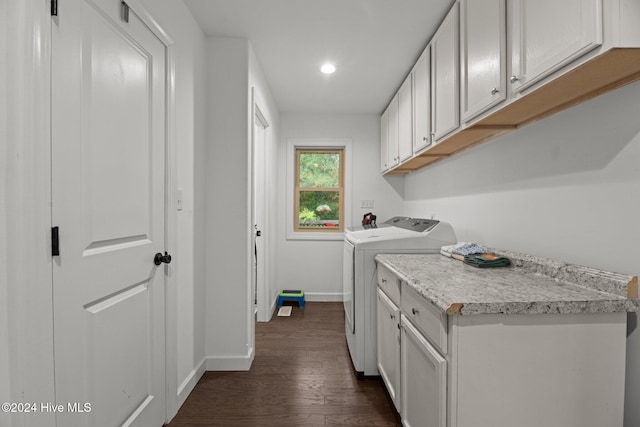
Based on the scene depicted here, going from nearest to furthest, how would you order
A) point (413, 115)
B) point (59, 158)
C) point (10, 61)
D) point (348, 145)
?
point (10, 61)
point (59, 158)
point (413, 115)
point (348, 145)

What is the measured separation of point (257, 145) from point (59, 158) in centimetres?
213

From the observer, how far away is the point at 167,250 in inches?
62.6

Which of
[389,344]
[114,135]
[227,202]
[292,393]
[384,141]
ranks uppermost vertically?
[384,141]

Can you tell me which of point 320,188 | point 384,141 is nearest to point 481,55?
point 384,141

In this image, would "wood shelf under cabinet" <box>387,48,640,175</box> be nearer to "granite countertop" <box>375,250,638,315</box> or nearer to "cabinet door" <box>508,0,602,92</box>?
"cabinet door" <box>508,0,602,92</box>

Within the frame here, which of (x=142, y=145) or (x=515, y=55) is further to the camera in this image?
(x=142, y=145)

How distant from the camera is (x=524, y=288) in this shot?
1112 millimetres

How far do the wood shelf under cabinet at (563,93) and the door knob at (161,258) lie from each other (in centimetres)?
171

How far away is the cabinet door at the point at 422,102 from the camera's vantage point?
80.1 inches

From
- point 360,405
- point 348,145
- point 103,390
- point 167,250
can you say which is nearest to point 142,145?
point 167,250

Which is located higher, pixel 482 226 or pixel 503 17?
pixel 503 17

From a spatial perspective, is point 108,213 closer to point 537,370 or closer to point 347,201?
point 537,370

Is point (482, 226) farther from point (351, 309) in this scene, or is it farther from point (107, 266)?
point (107, 266)

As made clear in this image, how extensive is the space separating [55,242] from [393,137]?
279cm
